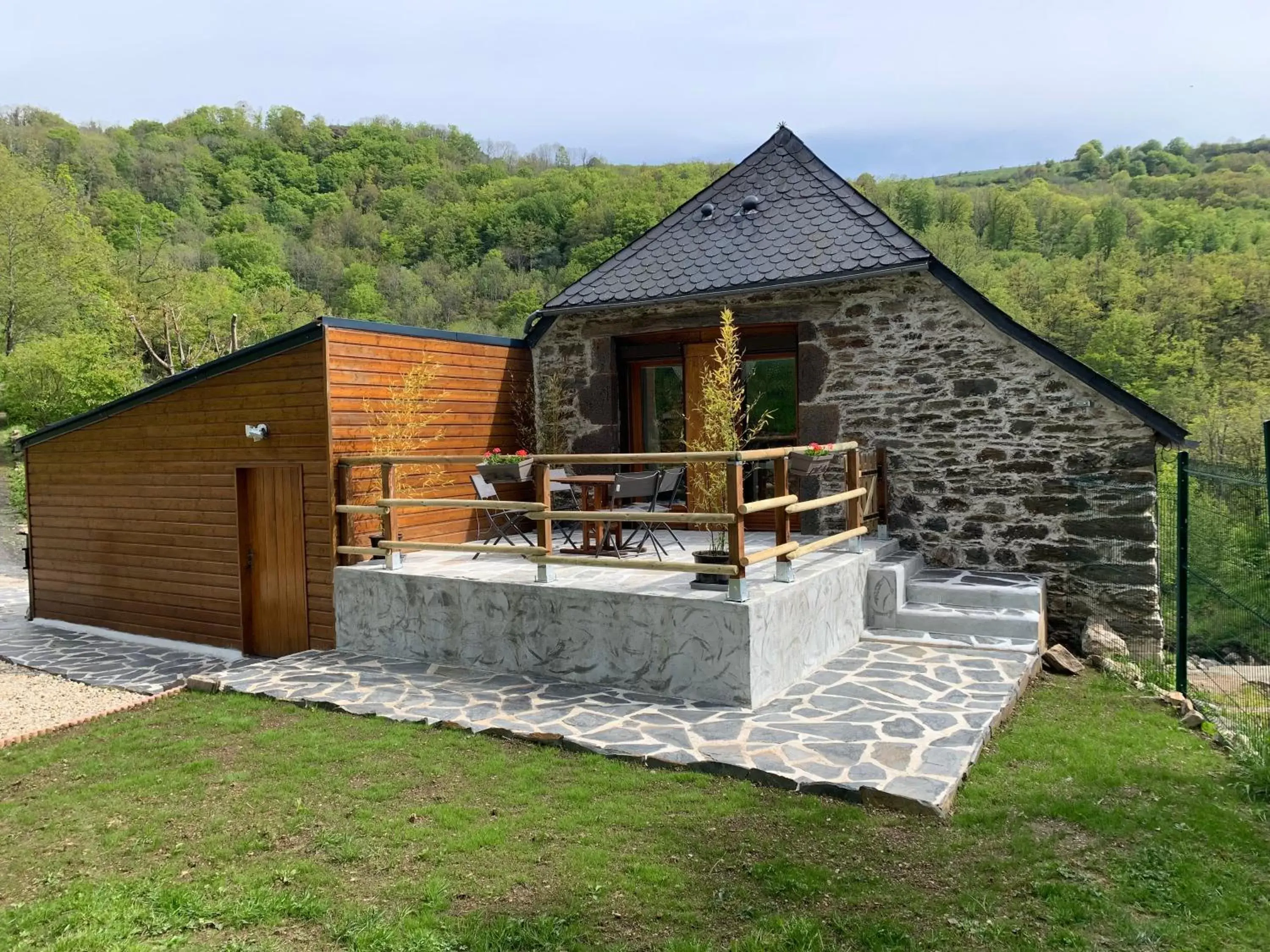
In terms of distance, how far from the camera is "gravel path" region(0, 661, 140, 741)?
6.75m

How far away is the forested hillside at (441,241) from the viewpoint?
25422mm

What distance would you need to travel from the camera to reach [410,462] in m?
7.65

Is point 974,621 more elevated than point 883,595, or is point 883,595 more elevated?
point 883,595

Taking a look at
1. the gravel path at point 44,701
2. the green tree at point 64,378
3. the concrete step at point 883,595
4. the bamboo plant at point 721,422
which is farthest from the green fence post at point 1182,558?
the green tree at point 64,378

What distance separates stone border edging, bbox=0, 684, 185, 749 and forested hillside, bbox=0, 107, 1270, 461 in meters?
17.5

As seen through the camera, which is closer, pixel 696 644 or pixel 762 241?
pixel 696 644

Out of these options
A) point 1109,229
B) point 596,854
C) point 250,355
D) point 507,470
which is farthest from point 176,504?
point 1109,229

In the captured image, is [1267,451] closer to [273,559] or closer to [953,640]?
[953,640]

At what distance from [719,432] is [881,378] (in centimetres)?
188

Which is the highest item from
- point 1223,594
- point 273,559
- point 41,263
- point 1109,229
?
point 1109,229

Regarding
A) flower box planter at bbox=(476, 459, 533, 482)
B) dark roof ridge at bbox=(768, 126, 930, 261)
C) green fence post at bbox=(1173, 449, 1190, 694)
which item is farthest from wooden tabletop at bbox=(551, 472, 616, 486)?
green fence post at bbox=(1173, 449, 1190, 694)

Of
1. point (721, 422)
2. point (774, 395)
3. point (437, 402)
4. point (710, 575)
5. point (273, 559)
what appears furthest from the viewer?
point (774, 395)

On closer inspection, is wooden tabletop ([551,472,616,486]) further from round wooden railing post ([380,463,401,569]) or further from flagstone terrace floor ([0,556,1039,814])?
flagstone terrace floor ([0,556,1039,814])

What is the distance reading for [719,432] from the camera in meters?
8.03
